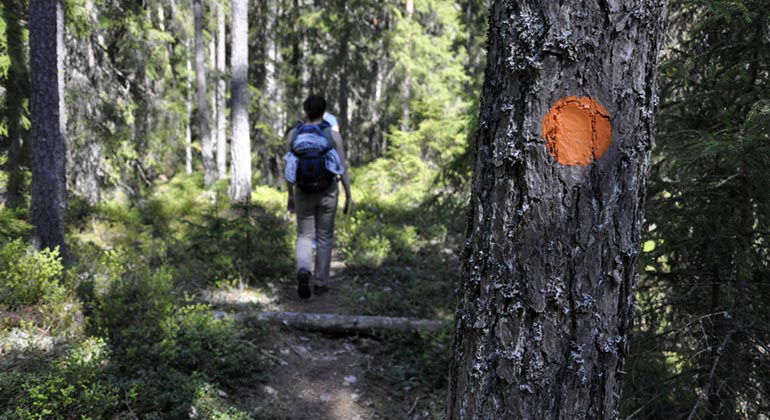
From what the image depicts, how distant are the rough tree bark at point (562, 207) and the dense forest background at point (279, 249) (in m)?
1.28

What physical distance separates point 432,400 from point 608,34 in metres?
3.35

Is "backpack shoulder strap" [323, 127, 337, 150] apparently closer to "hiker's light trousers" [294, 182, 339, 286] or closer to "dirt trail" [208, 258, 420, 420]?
"hiker's light trousers" [294, 182, 339, 286]

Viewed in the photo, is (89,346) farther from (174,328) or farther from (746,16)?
(746,16)

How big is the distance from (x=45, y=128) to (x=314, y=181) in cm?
333

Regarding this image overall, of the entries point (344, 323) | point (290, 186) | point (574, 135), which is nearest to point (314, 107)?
point (290, 186)

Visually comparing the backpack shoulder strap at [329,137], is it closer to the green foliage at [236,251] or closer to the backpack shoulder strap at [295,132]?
the backpack shoulder strap at [295,132]

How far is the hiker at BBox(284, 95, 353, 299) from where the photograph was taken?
5336 millimetres

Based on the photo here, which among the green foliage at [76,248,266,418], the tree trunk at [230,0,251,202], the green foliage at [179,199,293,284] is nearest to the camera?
the green foliage at [76,248,266,418]

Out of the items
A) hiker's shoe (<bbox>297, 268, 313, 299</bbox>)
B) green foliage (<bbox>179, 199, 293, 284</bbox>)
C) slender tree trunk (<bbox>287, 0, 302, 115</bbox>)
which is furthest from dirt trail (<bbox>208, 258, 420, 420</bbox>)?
slender tree trunk (<bbox>287, 0, 302, 115</bbox>)

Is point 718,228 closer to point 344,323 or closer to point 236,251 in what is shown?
point 344,323

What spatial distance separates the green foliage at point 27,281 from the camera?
4289 millimetres

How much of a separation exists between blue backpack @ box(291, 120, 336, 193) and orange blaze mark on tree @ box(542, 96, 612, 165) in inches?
160

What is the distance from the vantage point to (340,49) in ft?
53.2

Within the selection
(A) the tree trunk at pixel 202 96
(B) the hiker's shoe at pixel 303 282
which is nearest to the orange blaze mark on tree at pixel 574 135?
(B) the hiker's shoe at pixel 303 282
